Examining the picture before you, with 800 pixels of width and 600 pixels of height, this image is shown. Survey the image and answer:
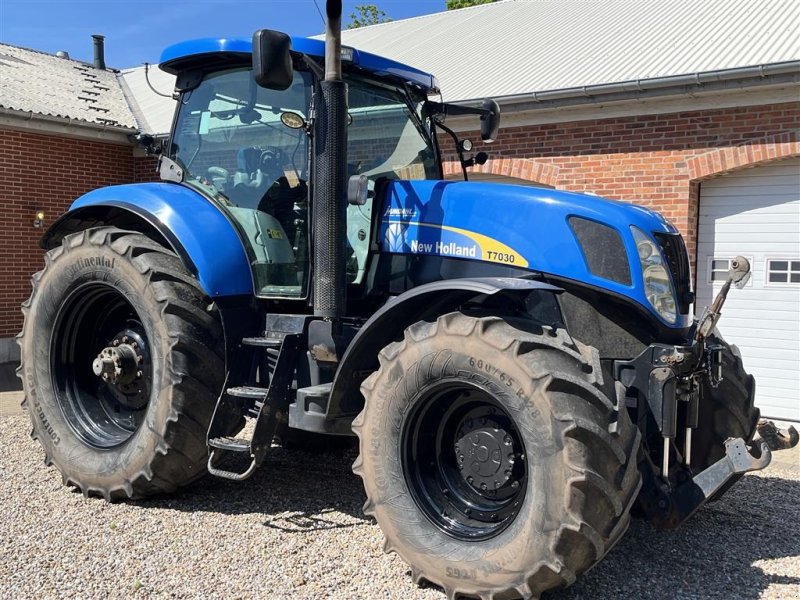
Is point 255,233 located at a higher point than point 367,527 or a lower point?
higher

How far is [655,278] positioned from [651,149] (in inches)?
187

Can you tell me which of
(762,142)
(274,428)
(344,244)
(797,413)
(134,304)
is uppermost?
(762,142)

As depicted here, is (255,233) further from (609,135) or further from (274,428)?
(609,135)

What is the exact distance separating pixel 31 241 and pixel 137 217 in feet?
23.3

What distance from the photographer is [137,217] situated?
5086 mm

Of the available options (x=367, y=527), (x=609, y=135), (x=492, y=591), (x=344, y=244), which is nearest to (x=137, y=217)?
(x=344, y=244)

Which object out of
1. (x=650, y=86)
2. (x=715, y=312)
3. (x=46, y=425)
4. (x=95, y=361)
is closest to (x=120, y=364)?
(x=95, y=361)

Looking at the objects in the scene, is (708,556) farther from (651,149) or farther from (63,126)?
(63,126)

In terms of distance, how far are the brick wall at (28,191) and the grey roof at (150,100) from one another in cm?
100

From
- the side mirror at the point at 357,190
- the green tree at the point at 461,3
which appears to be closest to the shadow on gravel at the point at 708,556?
the side mirror at the point at 357,190

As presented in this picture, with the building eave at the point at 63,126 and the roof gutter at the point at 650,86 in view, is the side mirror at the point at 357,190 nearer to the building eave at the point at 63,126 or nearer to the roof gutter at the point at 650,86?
the roof gutter at the point at 650,86

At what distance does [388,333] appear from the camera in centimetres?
406

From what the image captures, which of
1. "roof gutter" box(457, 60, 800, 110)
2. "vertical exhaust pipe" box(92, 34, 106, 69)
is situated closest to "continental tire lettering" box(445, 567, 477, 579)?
"roof gutter" box(457, 60, 800, 110)

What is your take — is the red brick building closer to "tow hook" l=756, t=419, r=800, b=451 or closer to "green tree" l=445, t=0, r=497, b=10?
"tow hook" l=756, t=419, r=800, b=451
